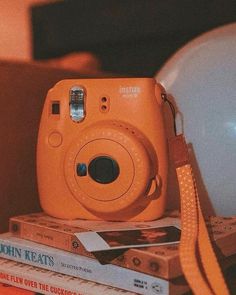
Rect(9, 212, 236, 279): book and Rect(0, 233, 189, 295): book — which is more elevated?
Rect(9, 212, 236, 279): book

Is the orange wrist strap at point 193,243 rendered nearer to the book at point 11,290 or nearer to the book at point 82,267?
the book at point 82,267

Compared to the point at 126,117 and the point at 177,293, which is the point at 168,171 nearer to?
the point at 126,117

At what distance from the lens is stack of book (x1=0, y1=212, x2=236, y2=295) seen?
55cm

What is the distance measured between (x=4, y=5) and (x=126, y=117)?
1244 mm

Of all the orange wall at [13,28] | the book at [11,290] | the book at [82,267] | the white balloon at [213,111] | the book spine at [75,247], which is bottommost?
the book at [11,290]

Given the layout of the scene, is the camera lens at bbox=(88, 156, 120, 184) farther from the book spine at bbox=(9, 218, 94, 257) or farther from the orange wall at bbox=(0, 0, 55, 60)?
the orange wall at bbox=(0, 0, 55, 60)

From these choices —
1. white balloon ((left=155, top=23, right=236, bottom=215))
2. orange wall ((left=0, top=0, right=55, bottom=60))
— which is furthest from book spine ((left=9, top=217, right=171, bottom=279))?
orange wall ((left=0, top=0, right=55, bottom=60))

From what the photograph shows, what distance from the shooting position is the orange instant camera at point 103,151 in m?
0.65

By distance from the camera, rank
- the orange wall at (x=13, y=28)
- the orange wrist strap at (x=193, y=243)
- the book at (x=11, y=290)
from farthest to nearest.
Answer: the orange wall at (x=13, y=28) → the book at (x=11, y=290) → the orange wrist strap at (x=193, y=243)

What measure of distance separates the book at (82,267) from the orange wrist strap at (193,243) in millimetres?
26

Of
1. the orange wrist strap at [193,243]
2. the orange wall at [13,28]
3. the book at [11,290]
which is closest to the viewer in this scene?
the orange wrist strap at [193,243]

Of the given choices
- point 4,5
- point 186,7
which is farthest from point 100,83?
point 4,5

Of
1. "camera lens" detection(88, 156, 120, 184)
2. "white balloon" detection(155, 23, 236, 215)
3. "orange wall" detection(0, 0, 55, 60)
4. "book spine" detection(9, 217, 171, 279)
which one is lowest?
"book spine" detection(9, 217, 171, 279)

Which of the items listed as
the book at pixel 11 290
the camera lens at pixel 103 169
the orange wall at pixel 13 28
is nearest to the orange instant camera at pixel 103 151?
the camera lens at pixel 103 169
